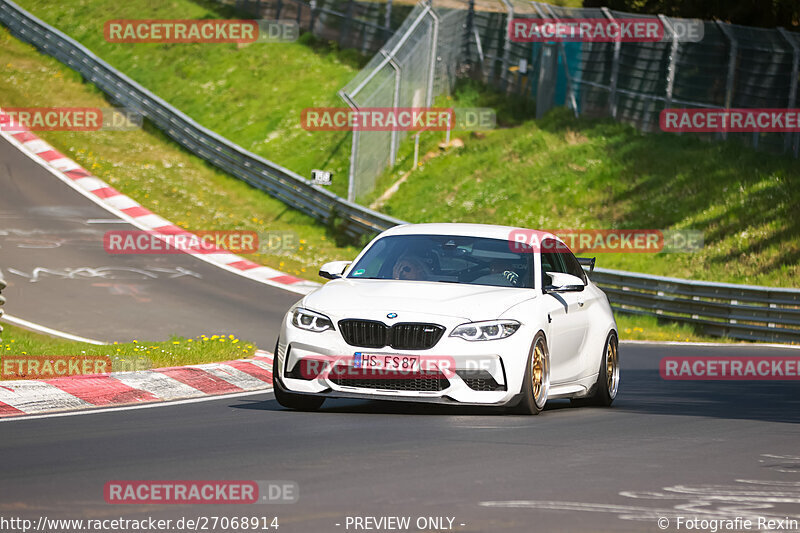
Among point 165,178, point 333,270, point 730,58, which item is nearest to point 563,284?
point 333,270

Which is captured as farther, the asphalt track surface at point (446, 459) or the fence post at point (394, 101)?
the fence post at point (394, 101)

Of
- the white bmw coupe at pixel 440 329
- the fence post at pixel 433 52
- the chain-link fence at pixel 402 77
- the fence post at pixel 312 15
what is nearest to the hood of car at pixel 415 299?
the white bmw coupe at pixel 440 329

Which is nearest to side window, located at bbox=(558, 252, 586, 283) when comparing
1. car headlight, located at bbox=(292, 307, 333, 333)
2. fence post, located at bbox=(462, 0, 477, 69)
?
car headlight, located at bbox=(292, 307, 333, 333)

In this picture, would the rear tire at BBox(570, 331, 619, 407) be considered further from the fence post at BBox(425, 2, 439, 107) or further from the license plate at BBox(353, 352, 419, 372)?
the fence post at BBox(425, 2, 439, 107)

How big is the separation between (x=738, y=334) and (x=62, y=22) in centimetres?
3578

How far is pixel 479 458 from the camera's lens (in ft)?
27.5

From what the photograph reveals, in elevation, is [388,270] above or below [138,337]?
above

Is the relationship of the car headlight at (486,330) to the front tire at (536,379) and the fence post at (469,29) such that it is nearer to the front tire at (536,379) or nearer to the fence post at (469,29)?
the front tire at (536,379)

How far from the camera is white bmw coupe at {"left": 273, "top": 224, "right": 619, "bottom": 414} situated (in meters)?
10.4

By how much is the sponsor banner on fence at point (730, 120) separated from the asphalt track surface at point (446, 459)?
18.4m

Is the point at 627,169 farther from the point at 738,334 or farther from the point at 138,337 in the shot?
the point at 138,337

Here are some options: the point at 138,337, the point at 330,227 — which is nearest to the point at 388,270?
the point at 138,337

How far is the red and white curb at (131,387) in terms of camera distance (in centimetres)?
1074

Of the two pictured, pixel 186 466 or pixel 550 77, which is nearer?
pixel 186 466
